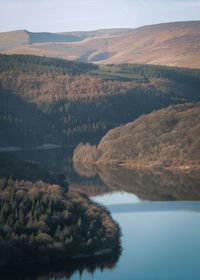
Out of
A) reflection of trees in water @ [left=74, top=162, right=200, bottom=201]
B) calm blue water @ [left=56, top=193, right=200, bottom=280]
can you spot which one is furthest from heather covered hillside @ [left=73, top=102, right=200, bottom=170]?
calm blue water @ [left=56, top=193, right=200, bottom=280]

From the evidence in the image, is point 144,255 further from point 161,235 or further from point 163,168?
point 163,168

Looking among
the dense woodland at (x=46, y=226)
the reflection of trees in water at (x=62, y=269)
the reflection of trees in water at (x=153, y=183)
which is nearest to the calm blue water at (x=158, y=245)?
the reflection of trees in water at (x=62, y=269)

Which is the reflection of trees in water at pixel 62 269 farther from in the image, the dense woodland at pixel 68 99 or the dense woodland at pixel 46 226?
the dense woodland at pixel 68 99

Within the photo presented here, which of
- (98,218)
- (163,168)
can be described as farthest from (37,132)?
(98,218)

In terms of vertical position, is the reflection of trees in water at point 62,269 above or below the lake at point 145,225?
above

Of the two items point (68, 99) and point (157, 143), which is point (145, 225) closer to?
point (157, 143)
